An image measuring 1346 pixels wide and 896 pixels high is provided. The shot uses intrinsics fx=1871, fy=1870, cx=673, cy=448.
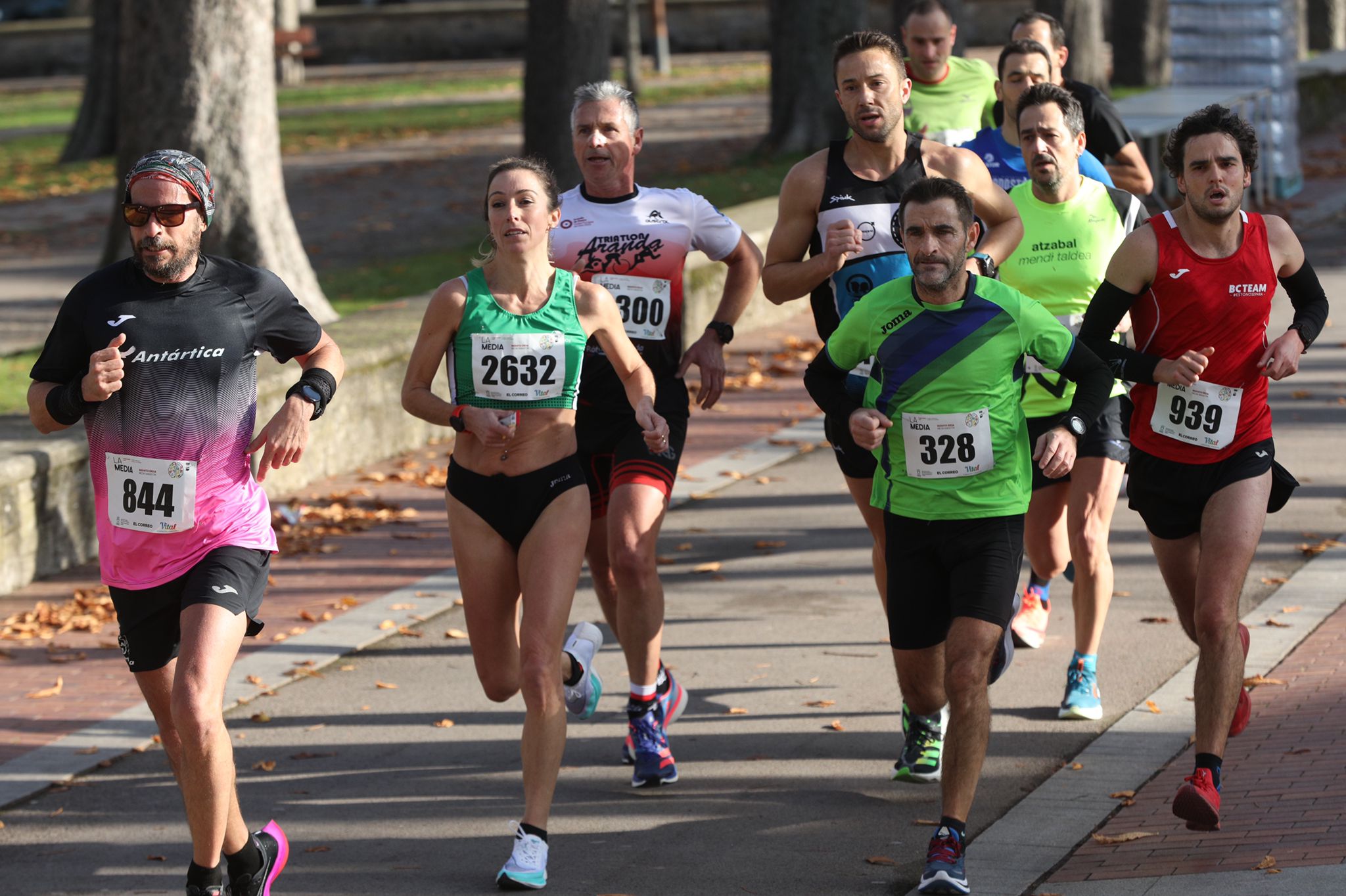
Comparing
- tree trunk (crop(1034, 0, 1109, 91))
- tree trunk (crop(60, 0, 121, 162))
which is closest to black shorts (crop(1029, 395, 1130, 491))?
tree trunk (crop(1034, 0, 1109, 91))

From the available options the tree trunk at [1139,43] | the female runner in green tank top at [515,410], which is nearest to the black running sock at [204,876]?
the female runner in green tank top at [515,410]

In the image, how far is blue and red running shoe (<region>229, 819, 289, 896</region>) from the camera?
529 cm

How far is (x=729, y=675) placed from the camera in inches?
300

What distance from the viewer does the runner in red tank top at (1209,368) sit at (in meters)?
5.72

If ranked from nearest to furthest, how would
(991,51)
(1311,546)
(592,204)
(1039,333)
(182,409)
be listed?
(182,409), (1039,333), (592,204), (1311,546), (991,51)

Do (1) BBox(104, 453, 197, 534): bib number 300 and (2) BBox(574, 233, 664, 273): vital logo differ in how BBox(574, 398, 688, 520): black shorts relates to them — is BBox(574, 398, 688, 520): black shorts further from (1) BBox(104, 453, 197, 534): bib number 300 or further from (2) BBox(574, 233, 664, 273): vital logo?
(1) BBox(104, 453, 197, 534): bib number 300

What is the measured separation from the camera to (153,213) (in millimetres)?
5117

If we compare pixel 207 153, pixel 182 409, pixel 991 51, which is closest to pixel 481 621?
pixel 182 409

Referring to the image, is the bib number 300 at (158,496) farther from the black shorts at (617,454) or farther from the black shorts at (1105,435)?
the black shorts at (1105,435)

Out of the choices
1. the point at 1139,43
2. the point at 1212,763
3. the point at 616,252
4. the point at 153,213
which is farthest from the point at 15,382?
the point at 1139,43

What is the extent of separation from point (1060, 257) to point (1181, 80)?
1779 cm

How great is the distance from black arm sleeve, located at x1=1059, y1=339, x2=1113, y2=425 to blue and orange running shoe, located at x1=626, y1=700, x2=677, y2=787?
1827 mm

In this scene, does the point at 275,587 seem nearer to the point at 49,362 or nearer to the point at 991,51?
the point at 49,362

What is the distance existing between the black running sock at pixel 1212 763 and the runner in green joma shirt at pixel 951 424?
2.33 feet
